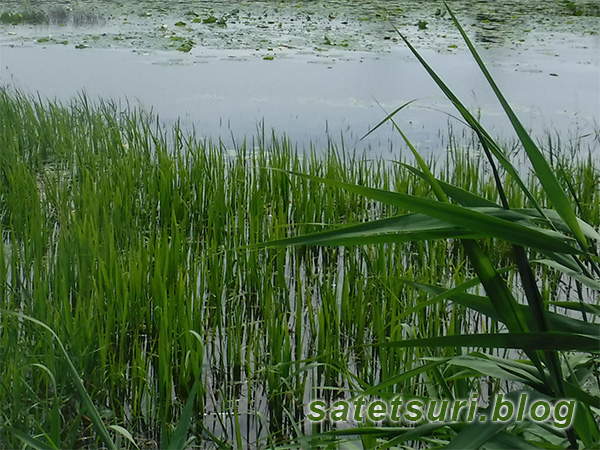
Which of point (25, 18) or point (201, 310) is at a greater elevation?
point (25, 18)

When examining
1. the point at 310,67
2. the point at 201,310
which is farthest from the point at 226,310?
the point at 310,67

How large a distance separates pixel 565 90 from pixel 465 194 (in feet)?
20.0

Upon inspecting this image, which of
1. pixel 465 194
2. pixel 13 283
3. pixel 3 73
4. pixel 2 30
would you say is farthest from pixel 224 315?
pixel 2 30

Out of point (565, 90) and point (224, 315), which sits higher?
point (565, 90)

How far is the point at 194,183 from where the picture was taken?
3.66 meters

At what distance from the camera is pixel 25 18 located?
1166cm

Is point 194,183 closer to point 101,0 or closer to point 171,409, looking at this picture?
point 171,409

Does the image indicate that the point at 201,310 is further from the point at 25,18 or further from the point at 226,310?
the point at 25,18

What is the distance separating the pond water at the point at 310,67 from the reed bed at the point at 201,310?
0.85 m

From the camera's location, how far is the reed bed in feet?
6.13

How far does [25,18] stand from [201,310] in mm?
10867

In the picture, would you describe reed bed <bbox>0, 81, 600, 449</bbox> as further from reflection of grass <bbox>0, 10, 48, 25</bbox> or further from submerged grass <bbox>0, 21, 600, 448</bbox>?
reflection of grass <bbox>0, 10, 48, 25</bbox>

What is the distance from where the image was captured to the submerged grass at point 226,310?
1.26 meters

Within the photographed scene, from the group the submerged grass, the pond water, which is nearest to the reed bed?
the submerged grass
